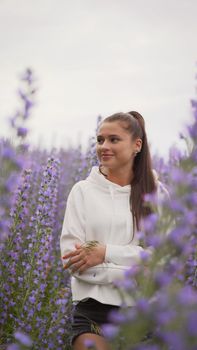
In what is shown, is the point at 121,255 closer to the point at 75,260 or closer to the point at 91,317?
the point at 75,260

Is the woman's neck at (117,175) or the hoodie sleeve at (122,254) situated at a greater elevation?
the woman's neck at (117,175)

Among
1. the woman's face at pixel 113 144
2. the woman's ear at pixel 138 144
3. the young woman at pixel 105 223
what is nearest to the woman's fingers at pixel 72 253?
the young woman at pixel 105 223

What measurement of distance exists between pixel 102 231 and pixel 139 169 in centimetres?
53

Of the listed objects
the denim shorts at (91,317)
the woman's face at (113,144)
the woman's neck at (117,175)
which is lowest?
the denim shorts at (91,317)

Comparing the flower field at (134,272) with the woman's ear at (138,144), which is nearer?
the flower field at (134,272)

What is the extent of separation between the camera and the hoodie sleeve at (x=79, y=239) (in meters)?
2.67

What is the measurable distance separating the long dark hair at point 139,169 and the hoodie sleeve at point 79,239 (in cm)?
29

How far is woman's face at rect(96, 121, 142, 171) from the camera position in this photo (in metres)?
2.86

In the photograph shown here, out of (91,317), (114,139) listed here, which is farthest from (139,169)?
(91,317)

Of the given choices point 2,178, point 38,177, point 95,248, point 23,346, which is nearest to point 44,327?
point 95,248

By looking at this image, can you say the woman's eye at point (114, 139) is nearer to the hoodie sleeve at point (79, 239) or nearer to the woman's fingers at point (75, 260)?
the hoodie sleeve at point (79, 239)

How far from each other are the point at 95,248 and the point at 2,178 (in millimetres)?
770

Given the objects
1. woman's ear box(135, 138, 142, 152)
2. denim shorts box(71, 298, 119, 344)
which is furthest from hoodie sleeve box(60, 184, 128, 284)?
woman's ear box(135, 138, 142, 152)

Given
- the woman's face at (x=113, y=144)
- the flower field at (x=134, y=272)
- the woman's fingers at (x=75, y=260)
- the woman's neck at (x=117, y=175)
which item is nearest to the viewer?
the flower field at (x=134, y=272)
